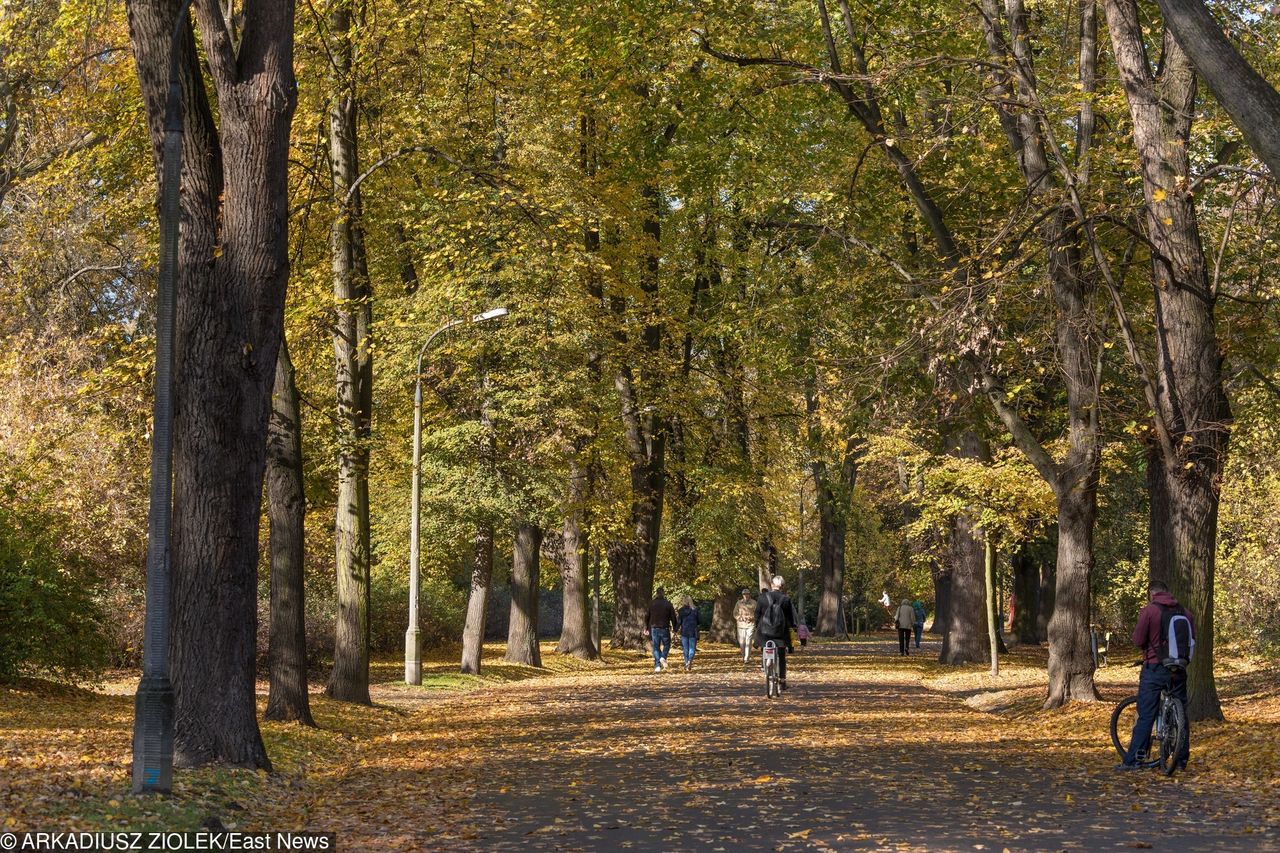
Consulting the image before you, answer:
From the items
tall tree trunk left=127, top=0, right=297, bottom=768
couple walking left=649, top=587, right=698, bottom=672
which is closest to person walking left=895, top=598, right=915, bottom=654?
couple walking left=649, top=587, right=698, bottom=672

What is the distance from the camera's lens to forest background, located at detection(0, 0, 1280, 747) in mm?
19328

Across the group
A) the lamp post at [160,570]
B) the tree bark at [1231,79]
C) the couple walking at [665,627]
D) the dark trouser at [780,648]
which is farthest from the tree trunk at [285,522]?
the couple walking at [665,627]

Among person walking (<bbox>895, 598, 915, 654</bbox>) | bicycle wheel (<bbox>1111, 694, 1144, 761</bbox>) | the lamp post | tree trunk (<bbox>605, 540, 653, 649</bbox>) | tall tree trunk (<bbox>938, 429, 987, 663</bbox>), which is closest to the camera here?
the lamp post

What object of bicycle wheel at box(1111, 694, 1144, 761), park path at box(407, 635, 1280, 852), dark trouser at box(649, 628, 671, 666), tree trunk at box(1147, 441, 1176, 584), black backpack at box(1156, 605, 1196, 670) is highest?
tree trunk at box(1147, 441, 1176, 584)

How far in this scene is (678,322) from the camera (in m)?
34.6

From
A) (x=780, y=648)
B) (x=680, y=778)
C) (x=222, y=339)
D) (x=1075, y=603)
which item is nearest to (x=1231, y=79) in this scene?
(x=680, y=778)

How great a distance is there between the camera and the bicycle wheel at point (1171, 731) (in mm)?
14555

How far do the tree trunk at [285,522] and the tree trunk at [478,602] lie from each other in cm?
1276

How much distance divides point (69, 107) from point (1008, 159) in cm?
1467

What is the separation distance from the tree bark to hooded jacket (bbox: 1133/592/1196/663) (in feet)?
17.6

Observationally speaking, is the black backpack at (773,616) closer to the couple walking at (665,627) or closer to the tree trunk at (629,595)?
the couple walking at (665,627)

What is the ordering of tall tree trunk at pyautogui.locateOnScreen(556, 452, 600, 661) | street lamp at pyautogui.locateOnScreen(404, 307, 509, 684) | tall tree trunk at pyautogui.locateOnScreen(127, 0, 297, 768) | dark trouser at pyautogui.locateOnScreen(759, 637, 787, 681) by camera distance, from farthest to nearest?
tall tree trunk at pyautogui.locateOnScreen(556, 452, 600, 661) → street lamp at pyautogui.locateOnScreen(404, 307, 509, 684) → dark trouser at pyautogui.locateOnScreen(759, 637, 787, 681) → tall tree trunk at pyautogui.locateOnScreen(127, 0, 297, 768)

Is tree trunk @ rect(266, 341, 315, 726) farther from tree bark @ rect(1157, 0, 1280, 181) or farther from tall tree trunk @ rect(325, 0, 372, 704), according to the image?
tree bark @ rect(1157, 0, 1280, 181)

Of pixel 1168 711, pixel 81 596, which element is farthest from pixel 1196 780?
pixel 81 596
